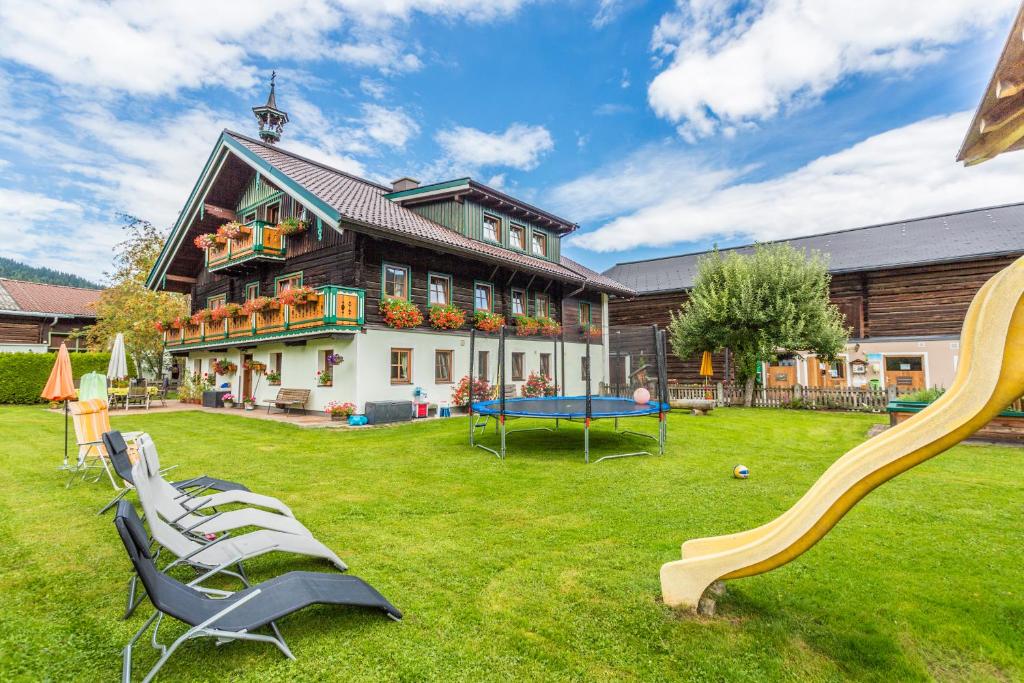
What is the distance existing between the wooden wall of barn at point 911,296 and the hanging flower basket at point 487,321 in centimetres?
632

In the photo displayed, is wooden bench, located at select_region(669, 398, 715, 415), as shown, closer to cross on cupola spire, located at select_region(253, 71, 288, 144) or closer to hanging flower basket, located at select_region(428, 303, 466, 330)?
hanging flower basket, located at select_region(428, 303, 466, 330)

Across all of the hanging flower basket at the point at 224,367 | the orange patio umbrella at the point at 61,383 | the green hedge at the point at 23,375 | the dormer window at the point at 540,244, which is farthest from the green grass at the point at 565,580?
the green hedge at the point at 23,375

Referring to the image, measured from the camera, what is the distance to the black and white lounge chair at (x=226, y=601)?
2438mm

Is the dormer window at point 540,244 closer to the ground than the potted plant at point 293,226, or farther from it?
farther from it

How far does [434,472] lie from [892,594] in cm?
574

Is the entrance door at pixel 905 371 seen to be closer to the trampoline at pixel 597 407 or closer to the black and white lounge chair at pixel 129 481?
the trampoline at pixel 597 407

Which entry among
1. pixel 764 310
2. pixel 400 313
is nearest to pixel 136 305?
pixel 400 313

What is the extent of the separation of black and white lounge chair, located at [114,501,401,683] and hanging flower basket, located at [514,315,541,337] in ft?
52.1

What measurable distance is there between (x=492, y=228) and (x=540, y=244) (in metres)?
3.05

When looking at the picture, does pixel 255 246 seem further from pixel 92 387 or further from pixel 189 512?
pixel 189 512

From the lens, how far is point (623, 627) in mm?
3051

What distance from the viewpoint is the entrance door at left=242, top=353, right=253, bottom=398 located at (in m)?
18.5

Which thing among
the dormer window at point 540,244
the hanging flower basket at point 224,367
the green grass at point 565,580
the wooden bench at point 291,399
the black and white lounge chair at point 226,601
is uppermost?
the dormer window at point 540,244

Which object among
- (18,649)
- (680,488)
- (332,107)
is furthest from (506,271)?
(18,649)
